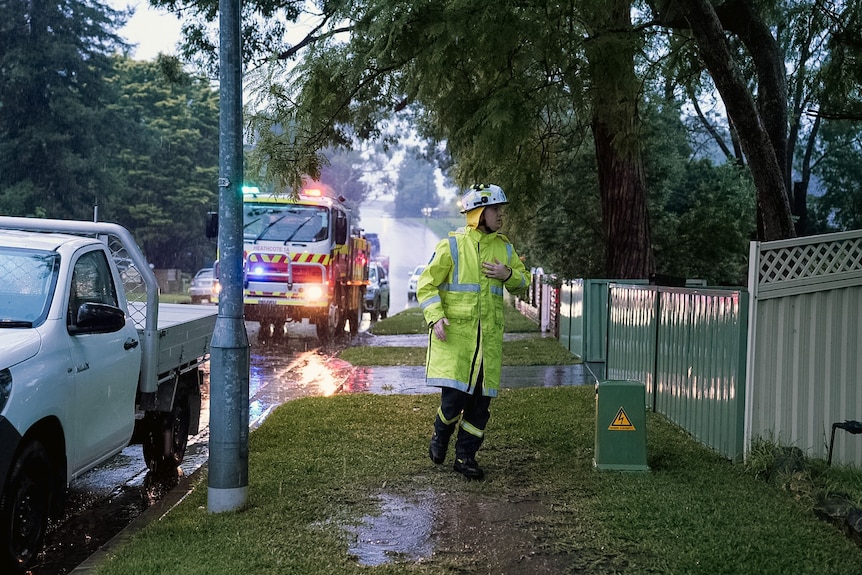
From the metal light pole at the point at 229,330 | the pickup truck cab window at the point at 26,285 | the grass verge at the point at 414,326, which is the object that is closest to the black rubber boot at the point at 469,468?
the metal light pole at the point at 229,330

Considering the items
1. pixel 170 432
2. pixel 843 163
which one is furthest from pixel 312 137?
pixel 843 163

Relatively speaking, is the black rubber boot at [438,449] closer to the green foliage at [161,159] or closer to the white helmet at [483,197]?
the white helmet at [483,197]

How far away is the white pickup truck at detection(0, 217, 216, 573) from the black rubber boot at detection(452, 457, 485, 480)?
2283 mm

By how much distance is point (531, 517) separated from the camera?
5.81 metres

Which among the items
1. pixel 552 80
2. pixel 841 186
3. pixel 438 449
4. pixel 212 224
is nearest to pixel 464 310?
pixel 438 449

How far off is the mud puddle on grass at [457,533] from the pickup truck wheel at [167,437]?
2244 millimetres

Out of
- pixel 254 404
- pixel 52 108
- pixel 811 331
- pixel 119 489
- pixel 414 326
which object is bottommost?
pixel 119 489

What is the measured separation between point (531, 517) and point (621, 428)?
56.4 inches

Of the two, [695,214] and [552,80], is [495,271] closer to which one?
[552,80]

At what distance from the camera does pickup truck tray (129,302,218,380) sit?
282 inches

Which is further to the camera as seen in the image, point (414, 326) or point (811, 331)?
point (414, 326)

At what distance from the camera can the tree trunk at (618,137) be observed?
926 centimetres

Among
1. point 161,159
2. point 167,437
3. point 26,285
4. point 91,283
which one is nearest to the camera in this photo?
point 26,285

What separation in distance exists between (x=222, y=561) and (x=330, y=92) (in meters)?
5.69
